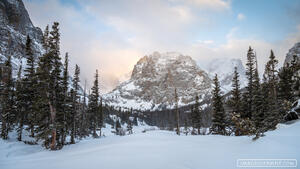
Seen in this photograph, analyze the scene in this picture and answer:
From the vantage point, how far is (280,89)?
79.3 feet

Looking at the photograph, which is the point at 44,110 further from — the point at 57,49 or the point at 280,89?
the point at 280,89

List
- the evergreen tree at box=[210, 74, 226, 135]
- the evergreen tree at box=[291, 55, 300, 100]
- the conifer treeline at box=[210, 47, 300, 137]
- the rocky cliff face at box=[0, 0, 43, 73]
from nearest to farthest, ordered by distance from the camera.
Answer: the evergreen tree at box=[291, 55, 300, 100] < the conifer treeline at box=[210, 47, 300, 137] < the evergreen tree at box=[210, 74, 226, 135] < the rocky cliff face at box=[0, 0, 43, 73]

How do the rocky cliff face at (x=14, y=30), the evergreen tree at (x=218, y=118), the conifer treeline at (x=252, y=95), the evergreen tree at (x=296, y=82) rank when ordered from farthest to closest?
the rocky cliff face at (x=14, y=30)
the evergreen tree at (x=218, y=118)
the conifer treeline at (x=252, y=95)
the evergreen tree at (x=296, y=82)

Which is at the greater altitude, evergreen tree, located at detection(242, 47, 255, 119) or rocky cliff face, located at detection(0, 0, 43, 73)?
rocky cliff face, located at detection(0, 0, 43, 73)

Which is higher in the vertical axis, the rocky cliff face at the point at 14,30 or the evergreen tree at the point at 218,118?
the rocky cliff face at the point at 14,30

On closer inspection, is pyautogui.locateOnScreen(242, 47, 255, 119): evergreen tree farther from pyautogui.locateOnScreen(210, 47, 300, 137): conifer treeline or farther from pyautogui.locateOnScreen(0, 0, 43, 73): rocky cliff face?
pyautogui.locateOnScreen(0, 0, 43, 73): rocky cliff face

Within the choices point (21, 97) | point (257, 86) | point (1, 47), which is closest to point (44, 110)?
point (21, 97)

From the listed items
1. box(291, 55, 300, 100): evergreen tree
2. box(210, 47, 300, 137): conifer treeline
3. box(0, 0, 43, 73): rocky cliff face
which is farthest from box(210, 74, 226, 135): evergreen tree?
box(0, 0, 43, 73): rocky cliff face

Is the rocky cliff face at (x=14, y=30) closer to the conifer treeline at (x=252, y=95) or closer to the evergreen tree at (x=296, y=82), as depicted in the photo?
the conifer treeline at (x=252, y=95)

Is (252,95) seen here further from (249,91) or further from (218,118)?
(218,118)

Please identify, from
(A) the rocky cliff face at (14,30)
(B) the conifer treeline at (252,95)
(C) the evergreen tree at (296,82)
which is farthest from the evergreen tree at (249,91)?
(A) the rocky cliff face at (14,30)

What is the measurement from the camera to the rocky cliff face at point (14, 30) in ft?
270

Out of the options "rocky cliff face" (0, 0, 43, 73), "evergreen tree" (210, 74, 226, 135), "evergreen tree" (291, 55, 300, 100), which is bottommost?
"evergreen tree" (210, 74, 226, 135)

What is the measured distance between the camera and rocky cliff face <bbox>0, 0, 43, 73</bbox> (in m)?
82.4
